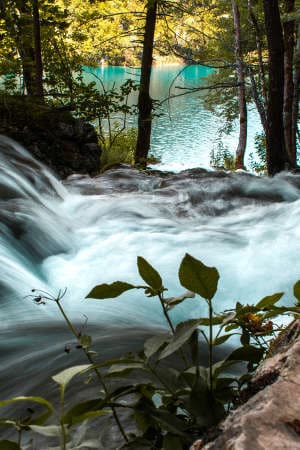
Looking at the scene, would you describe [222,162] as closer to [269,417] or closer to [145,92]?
[145,92]

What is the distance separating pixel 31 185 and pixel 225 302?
12.5ft

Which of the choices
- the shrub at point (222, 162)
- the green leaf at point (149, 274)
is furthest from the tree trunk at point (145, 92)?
the green leaf at point (149, 274)

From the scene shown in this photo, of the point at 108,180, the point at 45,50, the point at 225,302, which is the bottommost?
the point at 225,302

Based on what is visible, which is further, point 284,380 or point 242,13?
point 242,13

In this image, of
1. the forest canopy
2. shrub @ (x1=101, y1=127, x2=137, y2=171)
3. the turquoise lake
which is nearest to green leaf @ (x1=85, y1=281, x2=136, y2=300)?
the forest canopy

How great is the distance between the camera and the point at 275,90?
7945 millimetres

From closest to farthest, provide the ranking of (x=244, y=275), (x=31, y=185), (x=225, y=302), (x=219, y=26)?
(x=225, y=302) < (x=244, y=275) < (x=31, y=185) < (x=219, y=26)

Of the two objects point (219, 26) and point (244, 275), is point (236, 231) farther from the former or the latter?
point (219, 26)

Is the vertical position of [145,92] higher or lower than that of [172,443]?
higher

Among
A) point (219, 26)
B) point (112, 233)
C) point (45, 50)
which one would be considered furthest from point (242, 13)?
point (112, 233)

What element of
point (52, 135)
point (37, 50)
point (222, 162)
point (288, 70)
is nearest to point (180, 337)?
point (52, 135)

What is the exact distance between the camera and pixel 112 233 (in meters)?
5.38

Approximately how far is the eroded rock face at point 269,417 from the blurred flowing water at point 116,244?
3.69ft

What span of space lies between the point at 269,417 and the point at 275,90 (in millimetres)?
7649
